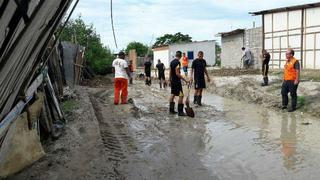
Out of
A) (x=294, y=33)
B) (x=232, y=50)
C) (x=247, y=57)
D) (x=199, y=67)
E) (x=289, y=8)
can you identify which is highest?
(x=289, y=8)

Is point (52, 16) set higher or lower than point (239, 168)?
higher

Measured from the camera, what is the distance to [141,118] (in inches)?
482

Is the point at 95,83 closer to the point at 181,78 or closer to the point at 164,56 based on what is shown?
the point at 181,78

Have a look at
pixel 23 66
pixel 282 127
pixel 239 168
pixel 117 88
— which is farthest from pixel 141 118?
pixel 23 66

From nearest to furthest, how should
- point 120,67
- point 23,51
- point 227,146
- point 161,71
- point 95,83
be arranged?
point 23,51
point 227,146
point 120,67
point 161,71
point 95,83

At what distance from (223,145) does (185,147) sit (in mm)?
747

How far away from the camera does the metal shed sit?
2577 centimetres

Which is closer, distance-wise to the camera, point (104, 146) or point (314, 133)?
point (104, 146)

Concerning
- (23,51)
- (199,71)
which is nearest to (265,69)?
(199,71)

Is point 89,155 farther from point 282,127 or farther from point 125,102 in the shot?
point 125,102

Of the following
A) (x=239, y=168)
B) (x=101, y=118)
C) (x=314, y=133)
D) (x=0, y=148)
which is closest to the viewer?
(x=0, y=148)

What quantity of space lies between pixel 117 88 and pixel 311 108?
219 inches

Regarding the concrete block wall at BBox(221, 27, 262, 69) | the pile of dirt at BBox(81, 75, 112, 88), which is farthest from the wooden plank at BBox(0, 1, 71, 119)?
the concrete block wall at BBox(221, 27, 262, 69)

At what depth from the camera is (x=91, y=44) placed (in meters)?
33.1
